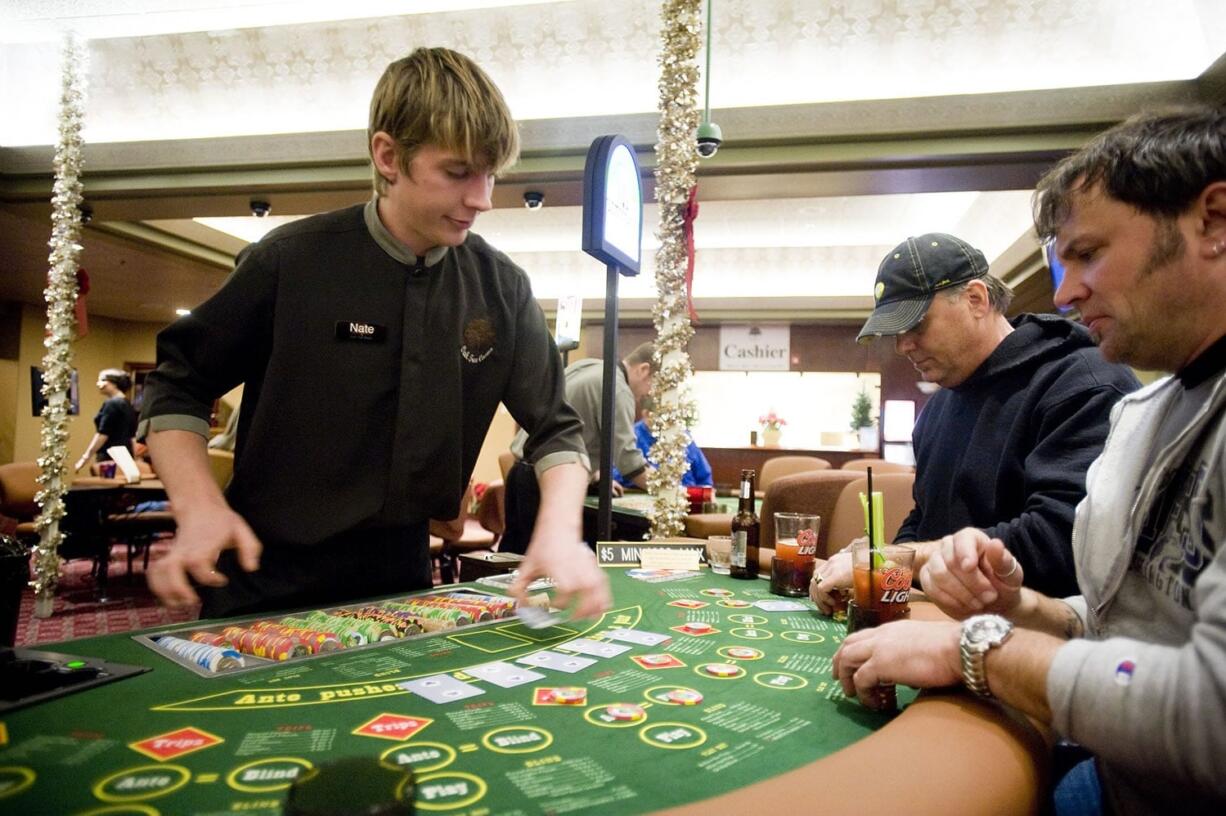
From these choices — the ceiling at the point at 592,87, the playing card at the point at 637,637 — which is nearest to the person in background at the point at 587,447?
the ceiling at the point at 592,87

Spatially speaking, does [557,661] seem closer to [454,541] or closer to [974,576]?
[974,576]

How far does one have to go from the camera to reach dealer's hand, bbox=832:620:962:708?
3.11 ft

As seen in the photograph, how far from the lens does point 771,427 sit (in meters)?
10.2

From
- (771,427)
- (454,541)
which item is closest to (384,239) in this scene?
(454,541)

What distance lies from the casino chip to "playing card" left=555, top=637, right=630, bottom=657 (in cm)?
24

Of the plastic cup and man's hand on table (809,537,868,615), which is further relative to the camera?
the plastic cup

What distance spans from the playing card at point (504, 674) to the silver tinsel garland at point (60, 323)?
211 inches

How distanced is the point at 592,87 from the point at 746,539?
3.91 meters

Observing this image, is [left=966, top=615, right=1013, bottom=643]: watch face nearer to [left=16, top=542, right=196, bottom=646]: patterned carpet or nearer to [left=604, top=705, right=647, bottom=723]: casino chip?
[left=604, top=705, right=647, bottom=723]: casino chip

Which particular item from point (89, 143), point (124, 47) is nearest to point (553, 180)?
point (124, 47)

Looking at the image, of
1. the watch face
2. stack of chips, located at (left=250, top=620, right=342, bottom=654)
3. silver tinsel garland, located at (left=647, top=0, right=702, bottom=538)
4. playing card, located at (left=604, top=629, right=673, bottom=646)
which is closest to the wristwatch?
the watch face

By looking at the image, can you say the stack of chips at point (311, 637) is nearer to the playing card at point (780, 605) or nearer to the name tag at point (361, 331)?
the name tag at point (361, 331)

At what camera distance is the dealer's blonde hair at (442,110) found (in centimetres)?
134

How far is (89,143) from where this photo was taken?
18.0ft
